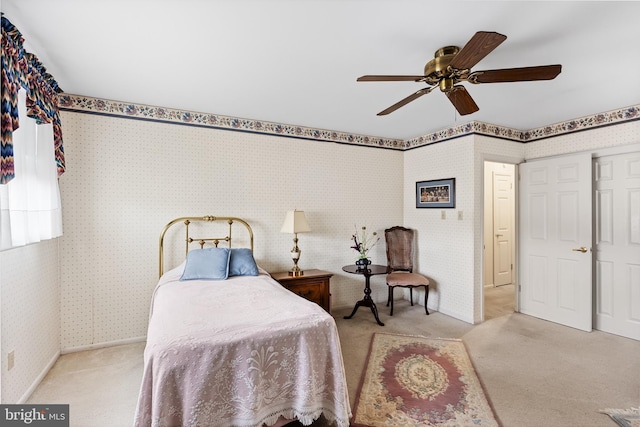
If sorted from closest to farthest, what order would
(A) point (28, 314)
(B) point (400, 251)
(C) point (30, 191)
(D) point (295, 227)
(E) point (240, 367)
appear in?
(E) point (240, 367)
(C) point (30, 191)
(A) point (28, 314)
(D) point (295, 227)
(B) point (400, 251)

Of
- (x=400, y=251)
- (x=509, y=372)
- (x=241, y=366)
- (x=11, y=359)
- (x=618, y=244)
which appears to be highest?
(x=618, y=244)

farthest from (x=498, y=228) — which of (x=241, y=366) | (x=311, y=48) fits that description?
(x=241, y=366)

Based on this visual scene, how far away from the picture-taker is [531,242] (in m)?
4.08

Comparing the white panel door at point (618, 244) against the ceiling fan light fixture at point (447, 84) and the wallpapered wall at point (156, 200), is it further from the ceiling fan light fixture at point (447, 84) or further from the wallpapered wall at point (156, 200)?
the wallpapered wall at point (156, 200)

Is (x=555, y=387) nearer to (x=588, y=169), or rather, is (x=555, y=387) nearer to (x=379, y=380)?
(x=379, y=380)

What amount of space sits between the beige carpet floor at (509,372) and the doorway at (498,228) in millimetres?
1727

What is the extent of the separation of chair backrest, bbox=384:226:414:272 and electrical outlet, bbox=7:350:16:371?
12.9ft

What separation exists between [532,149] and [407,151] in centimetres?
165

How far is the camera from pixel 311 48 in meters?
2.11

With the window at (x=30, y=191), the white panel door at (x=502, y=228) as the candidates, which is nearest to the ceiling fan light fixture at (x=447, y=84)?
the window at (x=30, y=191)

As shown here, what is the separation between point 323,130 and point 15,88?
3048 millimetres

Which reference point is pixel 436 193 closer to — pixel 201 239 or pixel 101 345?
pixel 201 239

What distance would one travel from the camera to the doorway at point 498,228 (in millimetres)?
5375

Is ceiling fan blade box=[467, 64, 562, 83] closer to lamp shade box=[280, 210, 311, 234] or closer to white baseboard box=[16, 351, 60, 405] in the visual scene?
lamp shade box=[280, 210, 311, 234]
